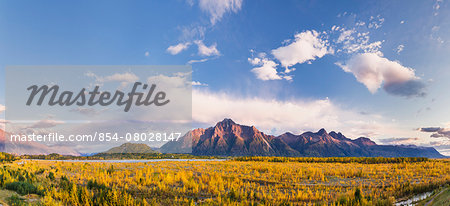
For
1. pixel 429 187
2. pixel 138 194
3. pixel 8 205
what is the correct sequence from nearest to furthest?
pixel 8 205, pixel 138 194, pixel 429 187

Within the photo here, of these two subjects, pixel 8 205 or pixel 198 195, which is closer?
pixel 8 205

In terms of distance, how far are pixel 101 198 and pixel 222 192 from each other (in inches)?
359

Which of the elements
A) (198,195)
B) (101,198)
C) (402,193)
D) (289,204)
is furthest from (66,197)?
(402,193)

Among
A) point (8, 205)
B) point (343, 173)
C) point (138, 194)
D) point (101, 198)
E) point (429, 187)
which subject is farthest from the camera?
point (343, 173)

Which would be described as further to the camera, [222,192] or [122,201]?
[222,192]

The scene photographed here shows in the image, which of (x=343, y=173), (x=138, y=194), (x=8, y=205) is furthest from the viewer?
(x=343, y=173)

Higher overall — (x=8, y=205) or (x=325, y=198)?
(x=8, y=205)

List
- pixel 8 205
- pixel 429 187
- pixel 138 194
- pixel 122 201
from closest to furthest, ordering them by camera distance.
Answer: pixel 8 205 < pixel 122 201 < pixel 138 194 < pixel 429 187

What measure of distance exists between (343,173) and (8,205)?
119 ft

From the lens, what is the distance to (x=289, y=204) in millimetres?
15648

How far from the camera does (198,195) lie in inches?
744

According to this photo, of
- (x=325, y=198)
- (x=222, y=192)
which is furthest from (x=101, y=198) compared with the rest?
(x=325, y=198)

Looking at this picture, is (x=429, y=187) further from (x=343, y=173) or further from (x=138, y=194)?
(x=138, y=194)

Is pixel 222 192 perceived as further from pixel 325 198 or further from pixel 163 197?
pixel 325 198
